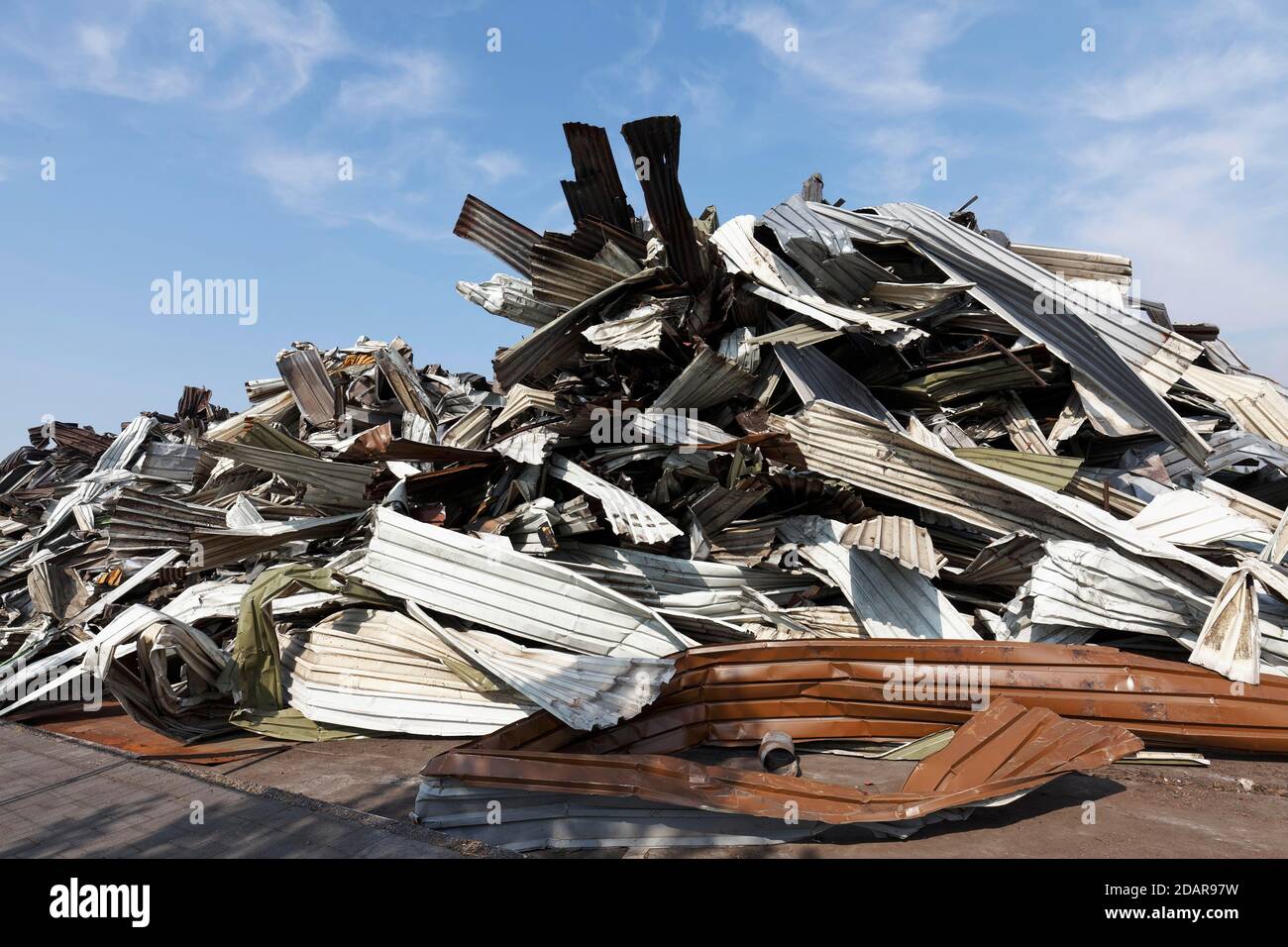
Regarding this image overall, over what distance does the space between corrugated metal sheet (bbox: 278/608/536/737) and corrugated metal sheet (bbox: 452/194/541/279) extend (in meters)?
3.36

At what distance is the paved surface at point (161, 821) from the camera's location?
119 inches

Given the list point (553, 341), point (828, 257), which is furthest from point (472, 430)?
point (828, 257)

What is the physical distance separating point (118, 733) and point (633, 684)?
12.4 ft

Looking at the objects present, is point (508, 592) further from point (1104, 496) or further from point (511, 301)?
point (1104, 496)

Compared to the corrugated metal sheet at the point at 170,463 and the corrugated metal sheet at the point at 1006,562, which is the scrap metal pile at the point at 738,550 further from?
the corrugated metal sheet at the point at 170,463

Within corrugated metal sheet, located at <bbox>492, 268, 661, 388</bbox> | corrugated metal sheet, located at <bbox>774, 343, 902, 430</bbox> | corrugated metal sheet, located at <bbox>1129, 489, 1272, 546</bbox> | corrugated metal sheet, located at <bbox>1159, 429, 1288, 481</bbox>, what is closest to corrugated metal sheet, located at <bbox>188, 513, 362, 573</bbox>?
corrugated metal sheet, located at <bbox>492, 268, 661, 388</bbox>

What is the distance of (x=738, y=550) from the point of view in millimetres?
5188

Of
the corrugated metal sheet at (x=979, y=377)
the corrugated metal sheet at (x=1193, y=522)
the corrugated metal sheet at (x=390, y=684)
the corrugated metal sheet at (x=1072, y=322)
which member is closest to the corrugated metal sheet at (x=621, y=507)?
the corrugated metal sheet at (x=390, y=684)

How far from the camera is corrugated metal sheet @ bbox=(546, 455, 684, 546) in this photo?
4824 millimetres

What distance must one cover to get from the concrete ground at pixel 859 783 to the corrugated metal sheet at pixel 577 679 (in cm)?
64

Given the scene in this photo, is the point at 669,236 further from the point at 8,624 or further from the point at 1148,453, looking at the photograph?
the point at 8,624

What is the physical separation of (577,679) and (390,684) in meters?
1.34
